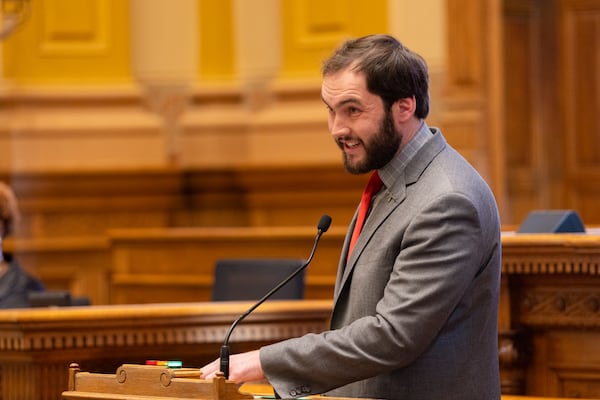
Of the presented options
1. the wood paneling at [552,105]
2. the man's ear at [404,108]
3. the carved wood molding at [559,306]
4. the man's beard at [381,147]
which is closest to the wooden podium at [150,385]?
the man's beard at [381,147]

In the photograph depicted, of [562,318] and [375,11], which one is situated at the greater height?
[375,11]

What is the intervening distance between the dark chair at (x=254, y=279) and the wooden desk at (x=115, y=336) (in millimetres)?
522

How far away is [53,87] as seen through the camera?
815 centimetres

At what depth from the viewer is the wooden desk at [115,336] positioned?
4324mm

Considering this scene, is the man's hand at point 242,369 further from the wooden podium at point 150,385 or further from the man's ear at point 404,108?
the man's ear at point 404,108

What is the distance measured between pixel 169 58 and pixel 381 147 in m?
5.74

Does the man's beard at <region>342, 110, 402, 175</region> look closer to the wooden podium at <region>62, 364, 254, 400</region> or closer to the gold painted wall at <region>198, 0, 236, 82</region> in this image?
the wooden podium at <region>62, 364, 254, 400</region>

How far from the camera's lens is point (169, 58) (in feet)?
26.9

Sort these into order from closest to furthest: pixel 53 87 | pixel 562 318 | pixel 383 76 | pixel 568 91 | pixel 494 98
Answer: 1. pixel 383 76
2. pixel 562 318
3. pixel 494 98
4. pixel 53 87
5. pixel 568 91

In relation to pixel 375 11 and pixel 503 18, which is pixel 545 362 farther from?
pixel 503 18

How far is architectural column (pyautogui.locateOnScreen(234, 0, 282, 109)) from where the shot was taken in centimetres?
808

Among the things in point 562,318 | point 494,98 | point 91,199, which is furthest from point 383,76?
point 91,199

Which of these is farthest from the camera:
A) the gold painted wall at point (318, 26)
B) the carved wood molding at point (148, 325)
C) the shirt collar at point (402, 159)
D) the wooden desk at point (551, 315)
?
the gold painted wall at point (318, 26)

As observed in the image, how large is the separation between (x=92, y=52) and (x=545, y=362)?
4785mm
